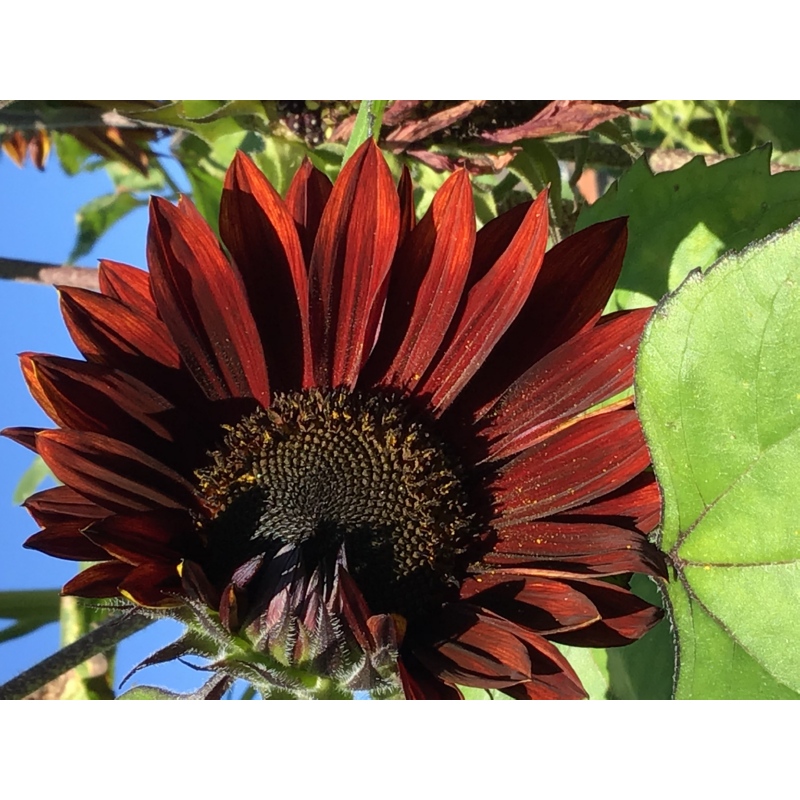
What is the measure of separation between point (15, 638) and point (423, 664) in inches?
13.5

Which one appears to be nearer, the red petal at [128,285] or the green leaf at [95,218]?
the red petal at [128,285]

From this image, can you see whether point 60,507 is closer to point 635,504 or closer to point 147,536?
point 147,536

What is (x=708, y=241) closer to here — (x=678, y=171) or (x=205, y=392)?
(x=678, y=171)

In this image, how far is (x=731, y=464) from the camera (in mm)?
470

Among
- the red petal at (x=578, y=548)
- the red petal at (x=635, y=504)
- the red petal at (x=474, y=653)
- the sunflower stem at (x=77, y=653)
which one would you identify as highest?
the red petal at (x=635, y=504)

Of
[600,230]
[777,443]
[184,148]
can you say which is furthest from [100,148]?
[777,443]

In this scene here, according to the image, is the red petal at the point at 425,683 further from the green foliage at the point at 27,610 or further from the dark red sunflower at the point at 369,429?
the green foliage at the point at 27,610

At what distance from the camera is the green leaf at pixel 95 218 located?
2.43 ft

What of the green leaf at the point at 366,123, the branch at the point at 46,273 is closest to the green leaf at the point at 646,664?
the green leaf at the point at 366,123

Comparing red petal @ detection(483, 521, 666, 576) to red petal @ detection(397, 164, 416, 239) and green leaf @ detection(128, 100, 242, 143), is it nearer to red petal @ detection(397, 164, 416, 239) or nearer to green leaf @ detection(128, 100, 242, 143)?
red petal @ detection(397, 164, 416, 239)

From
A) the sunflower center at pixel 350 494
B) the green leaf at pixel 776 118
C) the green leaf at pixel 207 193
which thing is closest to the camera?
the sunflower center at pixel 350 494

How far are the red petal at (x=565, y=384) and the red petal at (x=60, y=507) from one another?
0.84ft

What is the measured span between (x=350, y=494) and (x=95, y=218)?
386 mm

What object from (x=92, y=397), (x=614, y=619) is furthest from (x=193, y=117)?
(x=614, y=619)
